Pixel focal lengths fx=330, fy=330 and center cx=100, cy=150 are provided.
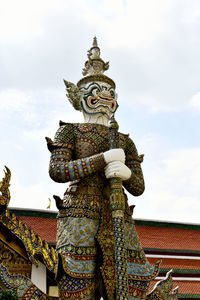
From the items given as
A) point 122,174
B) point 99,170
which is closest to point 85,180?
point 99,170

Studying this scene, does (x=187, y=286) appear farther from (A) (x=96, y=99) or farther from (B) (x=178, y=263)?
(A) (x=96, y=99)

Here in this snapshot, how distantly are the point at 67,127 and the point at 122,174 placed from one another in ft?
2.98

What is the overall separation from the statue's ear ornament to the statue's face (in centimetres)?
7

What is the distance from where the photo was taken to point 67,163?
11.4ft

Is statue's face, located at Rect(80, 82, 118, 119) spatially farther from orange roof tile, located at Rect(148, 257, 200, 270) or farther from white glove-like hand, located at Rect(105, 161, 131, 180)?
orange roof tile, located at Rect(148, 257, 200, 270)

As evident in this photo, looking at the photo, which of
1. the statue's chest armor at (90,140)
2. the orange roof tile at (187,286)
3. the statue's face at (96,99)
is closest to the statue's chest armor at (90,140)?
the statue's chest armor at (90,140)

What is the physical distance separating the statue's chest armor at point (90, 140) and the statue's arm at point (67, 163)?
0.36 ft

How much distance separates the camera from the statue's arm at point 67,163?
3416 mm

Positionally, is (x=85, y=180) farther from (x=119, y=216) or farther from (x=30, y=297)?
(x=30, y=297)

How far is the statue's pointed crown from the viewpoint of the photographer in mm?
4148

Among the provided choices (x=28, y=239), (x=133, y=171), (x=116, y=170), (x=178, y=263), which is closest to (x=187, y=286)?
(x=178, y=263)

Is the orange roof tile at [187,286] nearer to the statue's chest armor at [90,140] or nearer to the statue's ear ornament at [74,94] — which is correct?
the statue's chest armor at [90,140]

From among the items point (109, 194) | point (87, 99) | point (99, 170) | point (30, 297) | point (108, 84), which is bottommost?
point (30, 297)

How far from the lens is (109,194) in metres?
3.58
